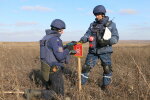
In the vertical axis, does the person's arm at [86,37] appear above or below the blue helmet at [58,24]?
below

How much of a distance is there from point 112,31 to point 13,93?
254 cm

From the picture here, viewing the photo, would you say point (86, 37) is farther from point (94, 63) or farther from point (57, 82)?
point (57, 82)

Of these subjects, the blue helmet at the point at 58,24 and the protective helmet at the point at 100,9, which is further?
the protective helmet at the point at 100,9

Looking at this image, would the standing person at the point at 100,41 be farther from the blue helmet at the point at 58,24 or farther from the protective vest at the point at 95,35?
the blue helmet at the point at 58,24

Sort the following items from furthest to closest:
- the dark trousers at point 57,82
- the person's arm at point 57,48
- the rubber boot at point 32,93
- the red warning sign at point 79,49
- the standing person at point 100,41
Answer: the standing person at point 100,41 → the red warning sign at point 79,49 → the rubber boot at point 32,93 → the dark trousers at point 57,82 → the person's arm at point 57,48

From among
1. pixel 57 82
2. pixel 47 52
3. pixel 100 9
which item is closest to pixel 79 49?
pixel 47 52

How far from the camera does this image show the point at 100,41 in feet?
22.2

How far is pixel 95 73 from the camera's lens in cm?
830

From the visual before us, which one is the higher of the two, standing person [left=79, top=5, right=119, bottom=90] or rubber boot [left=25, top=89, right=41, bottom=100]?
standing person [left=79, top=5, right=119, bottom=90]

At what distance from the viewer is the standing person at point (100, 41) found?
22.2 ft

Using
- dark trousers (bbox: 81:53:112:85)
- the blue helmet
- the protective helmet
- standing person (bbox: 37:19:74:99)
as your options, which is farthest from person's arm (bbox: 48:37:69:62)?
the protective helmet

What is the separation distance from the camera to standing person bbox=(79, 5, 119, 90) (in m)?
6.77

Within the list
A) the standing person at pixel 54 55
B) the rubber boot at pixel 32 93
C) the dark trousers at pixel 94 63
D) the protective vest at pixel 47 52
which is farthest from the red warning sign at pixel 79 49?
the rubber boot at pixel 32 93

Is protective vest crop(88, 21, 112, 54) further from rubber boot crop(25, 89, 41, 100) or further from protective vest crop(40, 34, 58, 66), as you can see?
rubber boot crop(25, 89, 41, 100)
